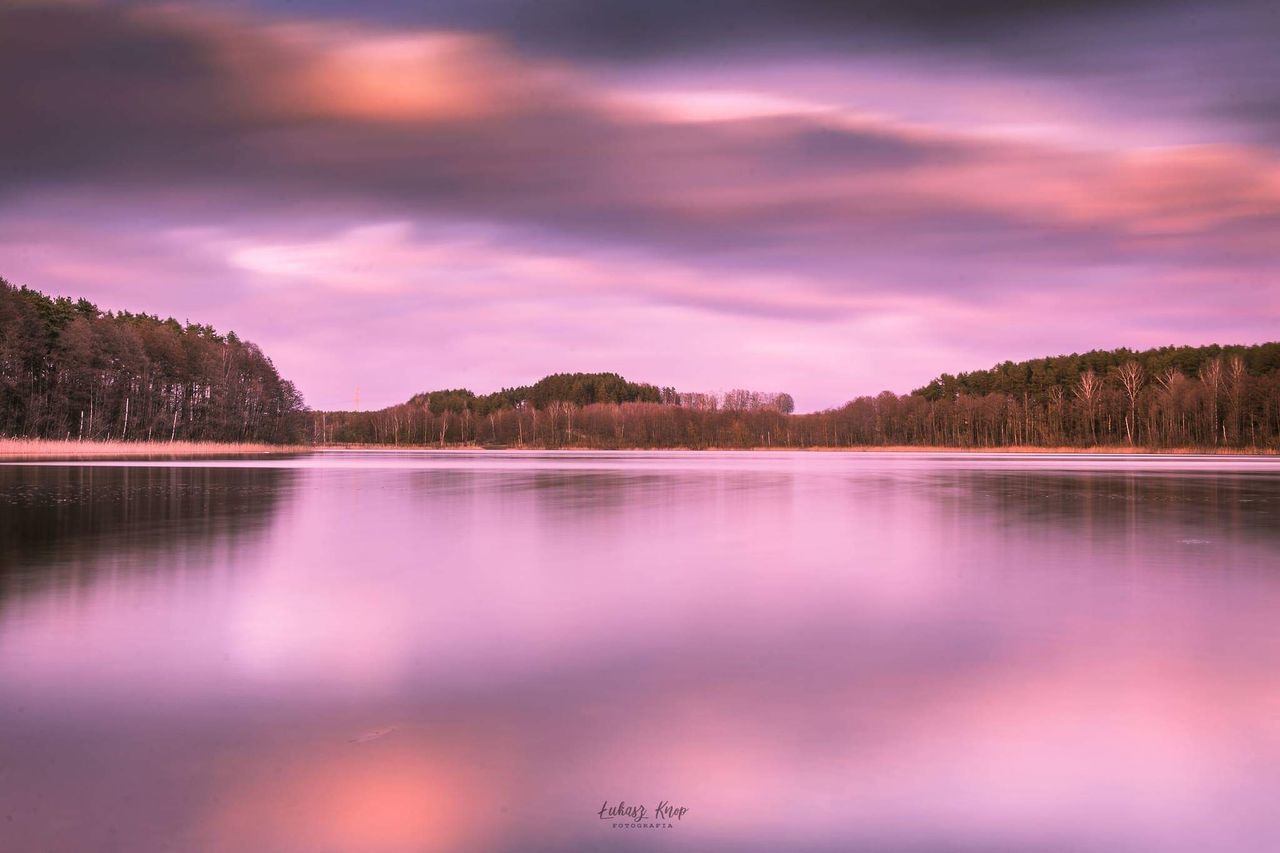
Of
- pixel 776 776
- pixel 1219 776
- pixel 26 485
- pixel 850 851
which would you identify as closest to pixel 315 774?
pixel 776 776

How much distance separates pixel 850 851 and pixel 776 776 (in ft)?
2.08

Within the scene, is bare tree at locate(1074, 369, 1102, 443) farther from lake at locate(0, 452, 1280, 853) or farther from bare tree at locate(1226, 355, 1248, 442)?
lake at locate(0, 452, 1280, 853)

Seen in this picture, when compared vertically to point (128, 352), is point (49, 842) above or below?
below

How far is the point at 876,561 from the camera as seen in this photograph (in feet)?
34.0

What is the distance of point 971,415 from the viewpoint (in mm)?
114125

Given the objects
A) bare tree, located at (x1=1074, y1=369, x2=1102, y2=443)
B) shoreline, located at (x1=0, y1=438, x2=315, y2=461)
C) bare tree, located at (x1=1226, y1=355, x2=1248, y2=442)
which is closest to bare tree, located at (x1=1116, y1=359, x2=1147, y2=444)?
bare tree, located at (x1=1074, y1=369, x2=1102, y2=443)

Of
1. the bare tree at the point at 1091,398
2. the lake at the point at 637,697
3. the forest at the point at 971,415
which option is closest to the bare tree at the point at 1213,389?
the forest at the point at 971,415

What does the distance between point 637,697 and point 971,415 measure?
11746 centimetres

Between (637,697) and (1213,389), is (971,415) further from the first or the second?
(637,697)

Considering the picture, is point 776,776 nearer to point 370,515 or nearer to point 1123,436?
point 370,515
